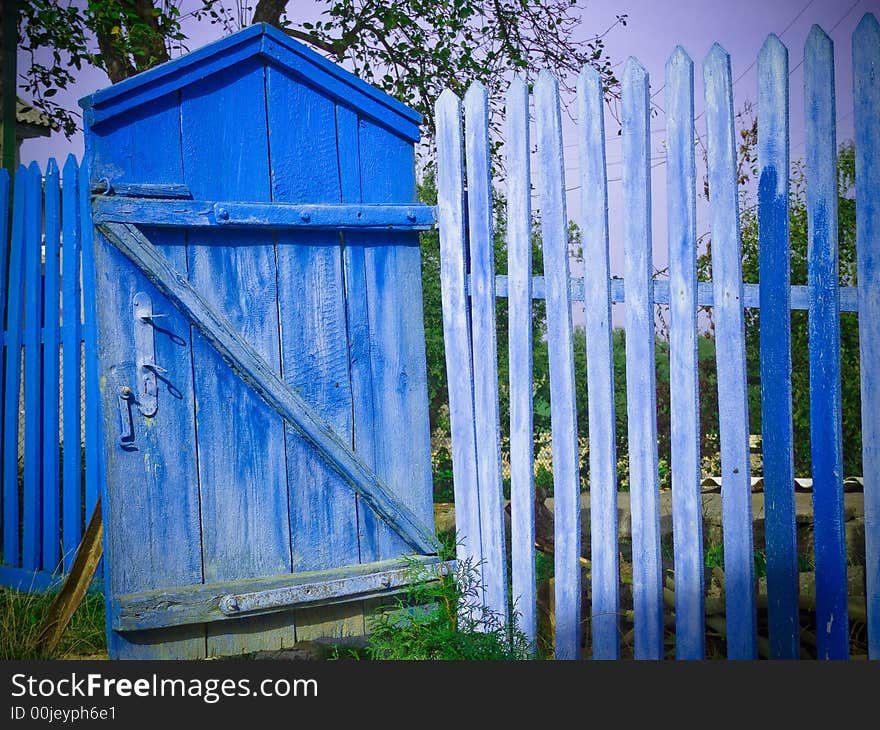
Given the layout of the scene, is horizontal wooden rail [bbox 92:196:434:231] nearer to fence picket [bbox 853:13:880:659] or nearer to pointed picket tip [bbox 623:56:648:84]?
pointed picket tip [bbox 623:56:648:84]

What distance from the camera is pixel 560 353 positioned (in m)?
3.21

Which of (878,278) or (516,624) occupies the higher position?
(878,278)

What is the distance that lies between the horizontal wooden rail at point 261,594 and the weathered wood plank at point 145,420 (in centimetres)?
6

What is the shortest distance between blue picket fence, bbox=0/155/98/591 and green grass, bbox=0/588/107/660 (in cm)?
30

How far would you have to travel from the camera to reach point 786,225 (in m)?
2.81

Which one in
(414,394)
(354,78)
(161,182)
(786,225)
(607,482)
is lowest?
(607,482)

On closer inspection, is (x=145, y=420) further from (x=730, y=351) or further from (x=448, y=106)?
(x=730, y=351)

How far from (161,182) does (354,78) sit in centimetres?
91

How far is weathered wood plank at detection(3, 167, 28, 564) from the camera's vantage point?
4898mm

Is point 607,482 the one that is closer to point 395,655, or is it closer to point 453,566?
point 453,566

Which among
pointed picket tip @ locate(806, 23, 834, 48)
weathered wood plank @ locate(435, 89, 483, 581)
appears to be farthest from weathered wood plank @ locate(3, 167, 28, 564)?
pointed picket tip @ locate(806, 23, 834, 48)

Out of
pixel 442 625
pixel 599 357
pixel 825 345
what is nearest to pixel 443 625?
pixel 442 625

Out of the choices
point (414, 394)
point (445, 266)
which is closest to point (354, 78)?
point (445, 266)

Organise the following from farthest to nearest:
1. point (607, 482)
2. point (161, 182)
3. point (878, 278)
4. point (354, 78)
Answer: point (354, 78), point (161, 182), point (607, 482), point (878, 278)
